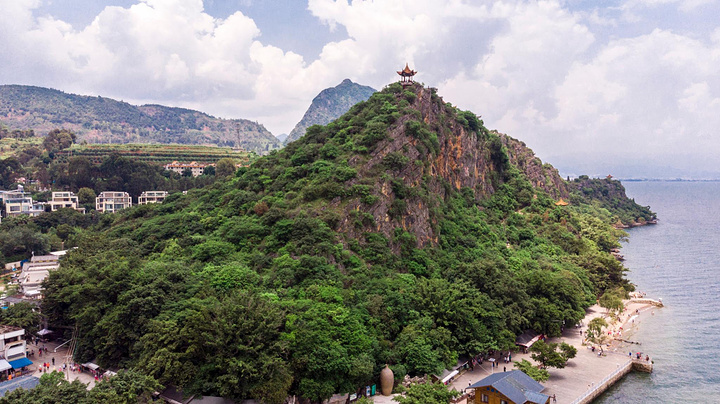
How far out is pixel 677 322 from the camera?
44.0m

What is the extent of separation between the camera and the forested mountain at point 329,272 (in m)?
24.3

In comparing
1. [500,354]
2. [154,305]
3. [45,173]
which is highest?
[45,173]

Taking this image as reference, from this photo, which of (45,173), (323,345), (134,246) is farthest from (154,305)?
(45,173)

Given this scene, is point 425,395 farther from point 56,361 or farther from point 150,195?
point 150,195

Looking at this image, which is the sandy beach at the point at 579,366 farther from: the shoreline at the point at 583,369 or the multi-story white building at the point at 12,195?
the multi-story white building at the point at 12,195

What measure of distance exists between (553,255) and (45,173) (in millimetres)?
79764

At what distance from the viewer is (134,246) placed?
1604 inches

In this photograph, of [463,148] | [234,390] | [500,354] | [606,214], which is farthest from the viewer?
[606,214]

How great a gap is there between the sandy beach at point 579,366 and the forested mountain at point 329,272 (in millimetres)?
1963

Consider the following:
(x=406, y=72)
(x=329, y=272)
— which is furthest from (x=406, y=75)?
(x=329, y=272)

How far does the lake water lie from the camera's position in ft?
102

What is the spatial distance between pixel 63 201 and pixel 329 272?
55.8m

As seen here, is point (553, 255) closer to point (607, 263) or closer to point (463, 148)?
point (607, 263)

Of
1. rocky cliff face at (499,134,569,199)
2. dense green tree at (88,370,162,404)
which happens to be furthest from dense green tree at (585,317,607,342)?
rocky cliff face at (499,134,569,199)
